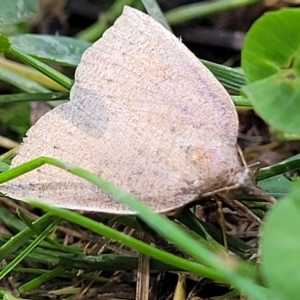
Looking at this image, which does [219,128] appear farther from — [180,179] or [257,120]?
[257,120]

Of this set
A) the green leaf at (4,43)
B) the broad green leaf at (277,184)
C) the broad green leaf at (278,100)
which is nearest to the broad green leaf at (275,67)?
the broad green leaf at (278,100)

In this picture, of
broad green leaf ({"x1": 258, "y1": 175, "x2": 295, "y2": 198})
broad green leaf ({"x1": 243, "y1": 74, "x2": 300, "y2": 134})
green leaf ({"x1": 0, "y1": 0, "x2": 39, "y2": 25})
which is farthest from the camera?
green leaf ({"x1": 0, "y1": 0, "x2": 39, "y2": 25})

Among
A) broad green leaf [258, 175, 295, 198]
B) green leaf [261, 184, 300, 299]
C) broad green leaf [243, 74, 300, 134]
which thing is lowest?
broad green leaf [258, 175, 295, 198]

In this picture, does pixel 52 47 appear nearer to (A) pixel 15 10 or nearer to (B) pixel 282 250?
(A) pixel 15 10

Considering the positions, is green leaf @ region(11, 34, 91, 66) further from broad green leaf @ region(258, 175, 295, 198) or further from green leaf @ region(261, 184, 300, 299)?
green leaf @ region(261, 184, 300, 299)

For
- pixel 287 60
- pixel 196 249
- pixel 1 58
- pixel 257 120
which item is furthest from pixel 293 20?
pixel 1 58

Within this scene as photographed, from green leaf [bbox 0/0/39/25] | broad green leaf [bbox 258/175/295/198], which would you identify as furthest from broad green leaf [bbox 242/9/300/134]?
green leaf [bbox 0/0/39/25]
